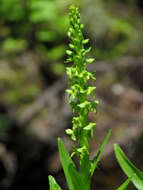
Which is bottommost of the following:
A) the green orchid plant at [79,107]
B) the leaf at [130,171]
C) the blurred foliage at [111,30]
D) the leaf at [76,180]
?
the leaf at [130,171]

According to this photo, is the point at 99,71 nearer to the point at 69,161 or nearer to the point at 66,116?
the point at 66,116

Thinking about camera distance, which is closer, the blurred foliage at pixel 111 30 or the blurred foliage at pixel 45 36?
the blurred foliage at pixel 45 36

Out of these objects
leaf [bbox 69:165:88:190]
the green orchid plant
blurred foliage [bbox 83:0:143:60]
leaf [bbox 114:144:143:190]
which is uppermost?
blurred foliage [bbox 83:0:143:60]

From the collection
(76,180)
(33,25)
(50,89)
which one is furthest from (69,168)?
(33,25)

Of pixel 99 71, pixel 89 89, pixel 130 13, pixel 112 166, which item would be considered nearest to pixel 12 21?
pixel 99 71

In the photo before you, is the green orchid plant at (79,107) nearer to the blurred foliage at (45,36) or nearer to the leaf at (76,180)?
the leaf at (76,180)

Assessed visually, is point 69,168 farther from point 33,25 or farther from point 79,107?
point 33,25

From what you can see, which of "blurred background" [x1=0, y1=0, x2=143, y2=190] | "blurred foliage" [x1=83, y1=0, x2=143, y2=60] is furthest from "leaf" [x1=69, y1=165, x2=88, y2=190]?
"blurred foliage" [x1=83, y1=0, x2=143, y2=60]

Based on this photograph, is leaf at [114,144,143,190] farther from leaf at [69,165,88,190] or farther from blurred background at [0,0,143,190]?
blurred background at [0,0,143,190]

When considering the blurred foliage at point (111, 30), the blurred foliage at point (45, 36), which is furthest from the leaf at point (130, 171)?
the blurred foliage at point (111, 30)
